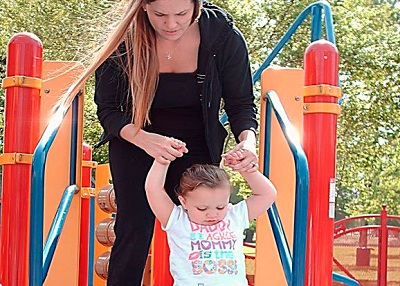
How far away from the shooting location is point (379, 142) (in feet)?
37.8

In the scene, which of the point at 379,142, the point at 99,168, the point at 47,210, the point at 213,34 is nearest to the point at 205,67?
the point at 213,34

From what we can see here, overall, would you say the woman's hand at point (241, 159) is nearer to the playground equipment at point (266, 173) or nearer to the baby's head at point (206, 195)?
the baby's head at point (206, 195)

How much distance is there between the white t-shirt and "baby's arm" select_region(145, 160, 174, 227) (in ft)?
0.10

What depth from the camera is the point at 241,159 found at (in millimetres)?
2611

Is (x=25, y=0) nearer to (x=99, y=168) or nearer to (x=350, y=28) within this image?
(x=350, y=28)

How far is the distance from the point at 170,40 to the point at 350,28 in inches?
330

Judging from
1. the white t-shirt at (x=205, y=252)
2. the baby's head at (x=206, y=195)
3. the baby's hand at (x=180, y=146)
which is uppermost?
the baby's hand at (x=180, y=146)

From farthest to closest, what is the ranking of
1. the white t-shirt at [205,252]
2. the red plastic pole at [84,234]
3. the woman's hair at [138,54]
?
the red plastic pole at [84,234] → the woman's hair at [138,54] → the white t-shirt at [205,252]

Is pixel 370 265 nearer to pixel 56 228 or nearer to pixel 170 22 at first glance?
pixel 56 228

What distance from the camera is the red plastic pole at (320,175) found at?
2.81 metres

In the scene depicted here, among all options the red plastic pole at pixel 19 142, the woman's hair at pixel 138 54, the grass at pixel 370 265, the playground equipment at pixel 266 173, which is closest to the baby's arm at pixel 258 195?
the playground equipment at pixel 266 173

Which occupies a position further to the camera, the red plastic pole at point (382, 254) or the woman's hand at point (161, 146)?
the red plastic pole at point (382, 254)

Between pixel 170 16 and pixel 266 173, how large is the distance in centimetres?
136

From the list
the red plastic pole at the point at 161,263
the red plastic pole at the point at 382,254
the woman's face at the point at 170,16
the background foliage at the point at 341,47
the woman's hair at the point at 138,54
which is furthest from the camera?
the background foliage at the point at 341,47
